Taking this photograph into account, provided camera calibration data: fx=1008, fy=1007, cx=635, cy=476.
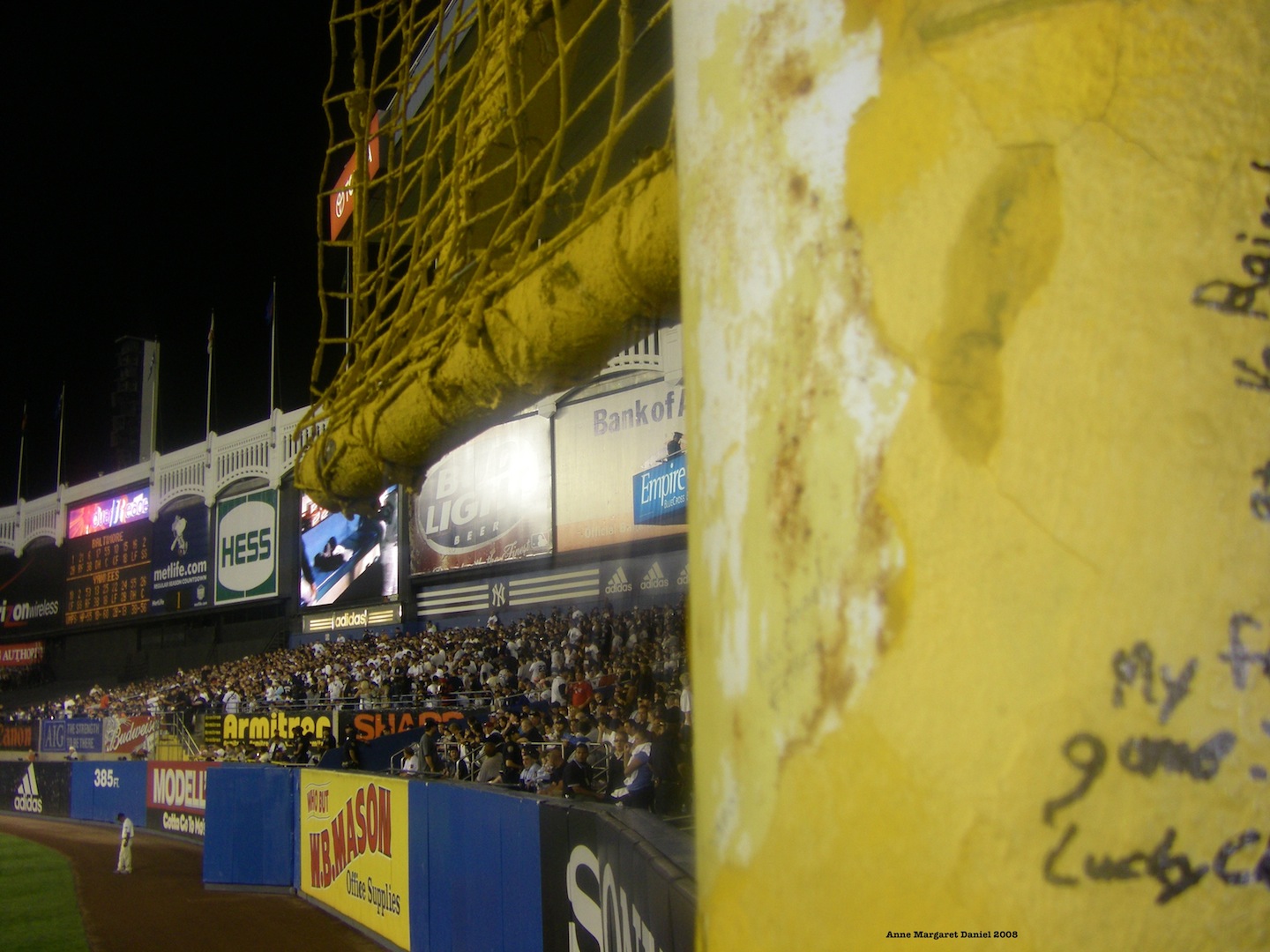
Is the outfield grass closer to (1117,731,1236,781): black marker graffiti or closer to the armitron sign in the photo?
the armitron sign

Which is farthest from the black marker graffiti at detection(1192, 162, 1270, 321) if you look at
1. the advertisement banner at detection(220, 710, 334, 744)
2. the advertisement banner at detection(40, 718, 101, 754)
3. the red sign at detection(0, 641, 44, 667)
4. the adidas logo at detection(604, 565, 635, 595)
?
the red sign at detection(0, 641, 44, 667)

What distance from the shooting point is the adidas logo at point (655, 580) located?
22.1 meters

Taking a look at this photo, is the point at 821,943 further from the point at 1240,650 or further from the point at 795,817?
the point at 1240,650

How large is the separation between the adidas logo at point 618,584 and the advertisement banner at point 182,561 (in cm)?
1907

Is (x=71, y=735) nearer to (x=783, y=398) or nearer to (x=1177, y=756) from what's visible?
(x=783, y=398)

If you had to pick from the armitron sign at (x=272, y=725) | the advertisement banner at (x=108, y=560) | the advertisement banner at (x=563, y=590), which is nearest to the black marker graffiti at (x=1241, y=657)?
the advertisement banner at (x=563, y=590)

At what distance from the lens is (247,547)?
34969mm

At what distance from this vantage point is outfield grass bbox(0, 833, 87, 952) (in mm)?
13844

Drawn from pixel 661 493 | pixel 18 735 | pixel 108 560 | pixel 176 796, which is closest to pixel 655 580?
pixel 661 493

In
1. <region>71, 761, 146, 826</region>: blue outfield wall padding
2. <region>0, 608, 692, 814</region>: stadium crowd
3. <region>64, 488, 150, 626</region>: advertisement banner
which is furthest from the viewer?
<region>64, 488, 150, 626</region>: advertisement banner

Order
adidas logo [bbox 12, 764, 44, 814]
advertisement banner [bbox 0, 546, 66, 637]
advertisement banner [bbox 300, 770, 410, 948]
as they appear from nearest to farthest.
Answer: advertisement banner [bbox 300, 770, 410, 948] < adidas logo [bbox 12, 764, 44, 814] < advertisement banner [bbox 0, 546, 66, 637]

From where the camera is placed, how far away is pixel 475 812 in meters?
8.64

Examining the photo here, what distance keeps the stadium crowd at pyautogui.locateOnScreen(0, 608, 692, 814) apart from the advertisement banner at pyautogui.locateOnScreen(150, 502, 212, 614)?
2919 millimetres

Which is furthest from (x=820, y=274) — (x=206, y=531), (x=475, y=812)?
(x=206, y=531)
